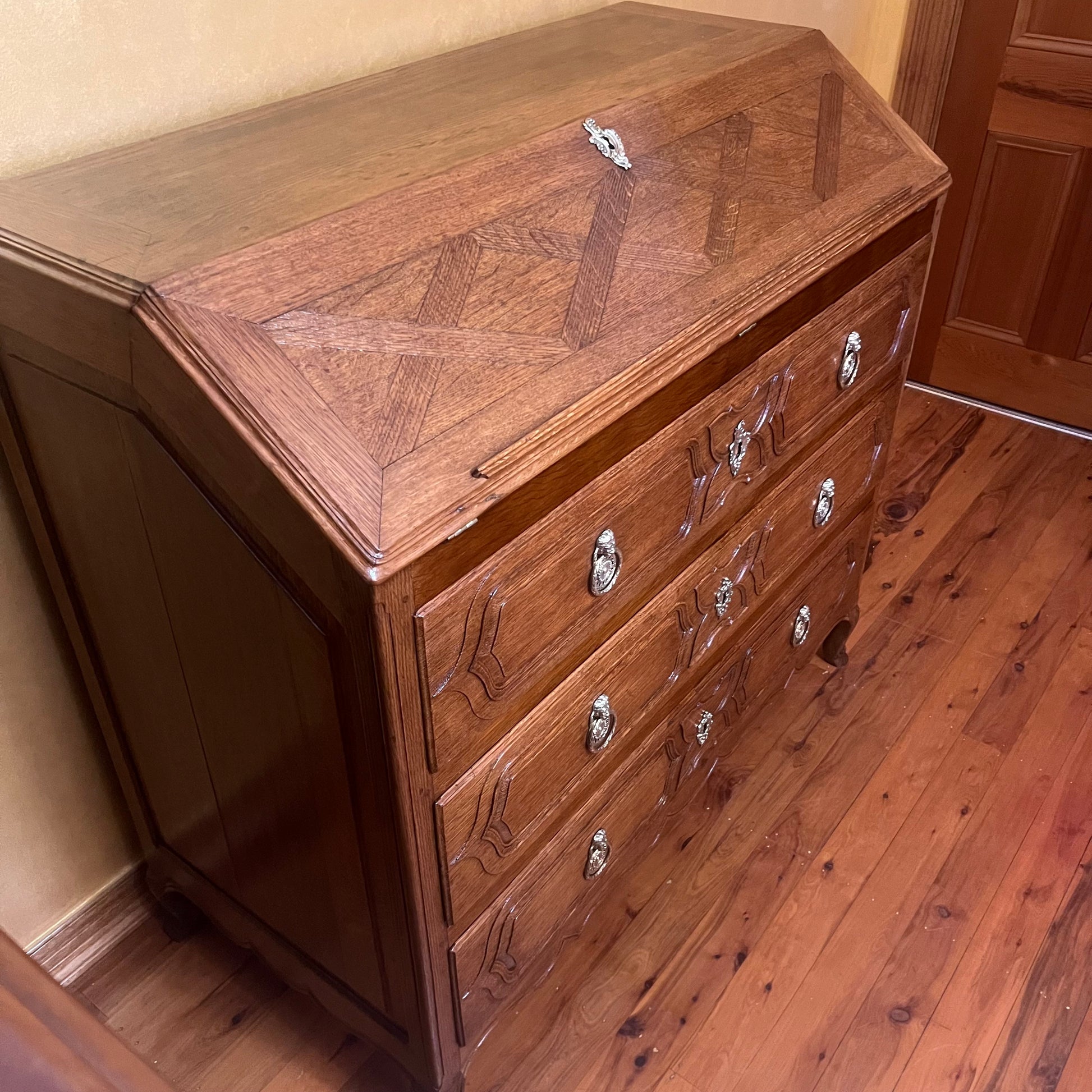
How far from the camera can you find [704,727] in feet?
4.54

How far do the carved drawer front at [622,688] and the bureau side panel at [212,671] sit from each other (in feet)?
0.38

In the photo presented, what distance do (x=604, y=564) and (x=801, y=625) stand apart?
69 centimetres

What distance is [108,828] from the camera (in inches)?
55.1

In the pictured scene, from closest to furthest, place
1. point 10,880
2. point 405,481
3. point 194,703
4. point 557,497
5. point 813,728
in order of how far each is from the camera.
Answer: point 405,481
point 557,497
point 194,703
point 10,880
point 813,728

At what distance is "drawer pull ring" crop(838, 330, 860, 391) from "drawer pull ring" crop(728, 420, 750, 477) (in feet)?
0.75

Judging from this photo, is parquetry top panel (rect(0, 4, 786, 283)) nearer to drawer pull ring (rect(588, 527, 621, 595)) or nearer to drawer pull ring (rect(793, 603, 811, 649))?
drawer pull ring (rect(588, 527, 621, 595))

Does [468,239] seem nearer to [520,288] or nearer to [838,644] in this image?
[520,288]

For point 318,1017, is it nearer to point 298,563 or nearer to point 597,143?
point 298,563

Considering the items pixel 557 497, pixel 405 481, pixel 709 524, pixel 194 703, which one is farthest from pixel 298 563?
pixel 709 524

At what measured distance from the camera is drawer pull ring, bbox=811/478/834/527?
1419mm

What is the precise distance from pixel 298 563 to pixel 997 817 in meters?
1.32

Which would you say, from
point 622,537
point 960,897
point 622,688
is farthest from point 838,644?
point 622,537

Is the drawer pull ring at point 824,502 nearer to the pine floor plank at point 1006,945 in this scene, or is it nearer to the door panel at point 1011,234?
the pine floor plank at point 1006,945

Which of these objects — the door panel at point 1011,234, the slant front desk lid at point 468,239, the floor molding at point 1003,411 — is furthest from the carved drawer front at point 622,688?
the floor molding at point 1003,411
